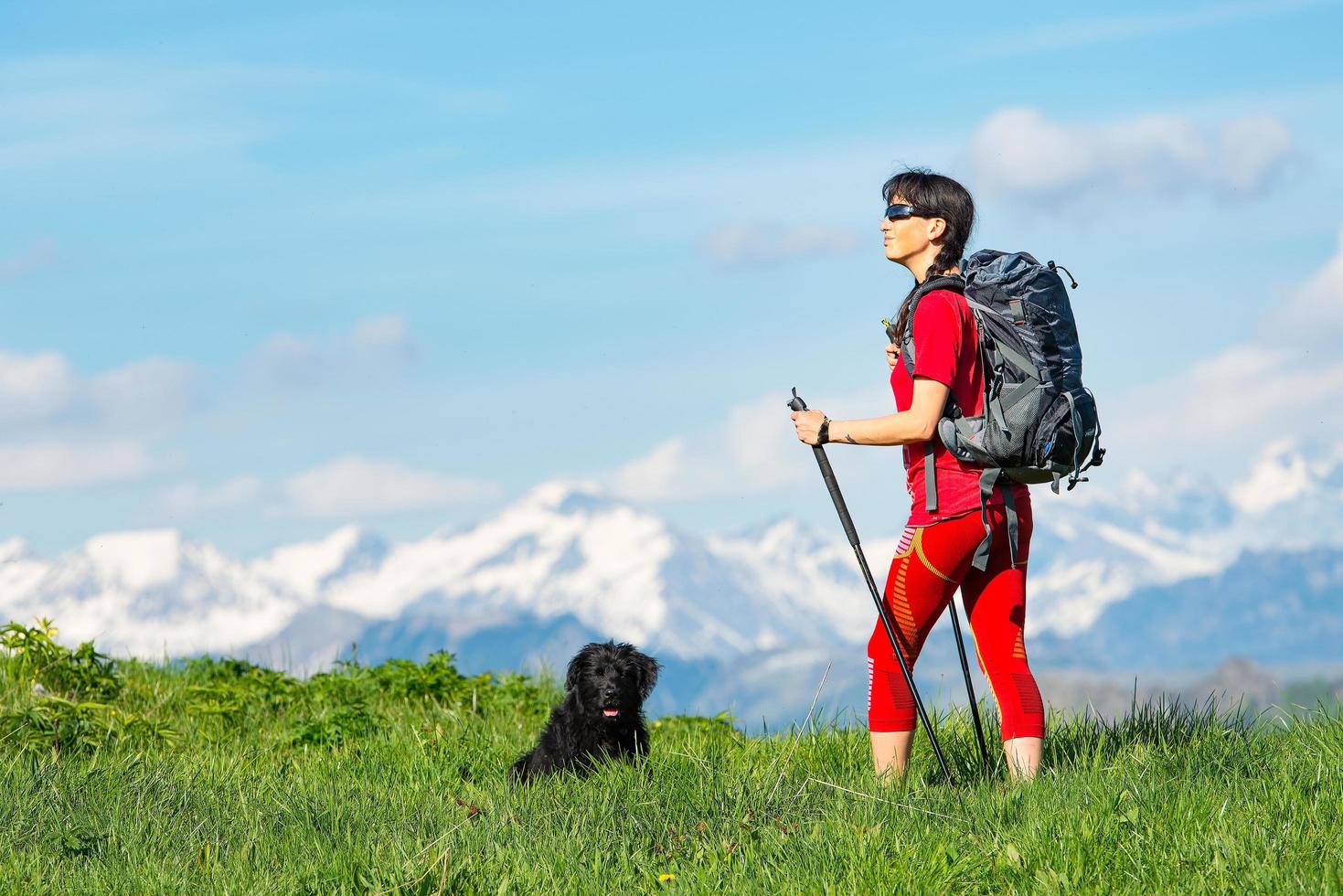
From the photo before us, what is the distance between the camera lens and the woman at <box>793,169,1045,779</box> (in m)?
5.94

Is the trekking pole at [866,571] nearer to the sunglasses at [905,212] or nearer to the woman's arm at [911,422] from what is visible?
the woman's arm at [911,422]

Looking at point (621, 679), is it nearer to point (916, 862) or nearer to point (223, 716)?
point (916, 862)

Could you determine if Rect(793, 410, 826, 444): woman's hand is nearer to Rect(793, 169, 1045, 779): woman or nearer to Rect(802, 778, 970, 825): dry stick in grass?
Rect(793, 169, 1045, 779): woman

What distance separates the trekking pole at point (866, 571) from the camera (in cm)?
620

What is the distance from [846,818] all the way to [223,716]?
6.71 meters

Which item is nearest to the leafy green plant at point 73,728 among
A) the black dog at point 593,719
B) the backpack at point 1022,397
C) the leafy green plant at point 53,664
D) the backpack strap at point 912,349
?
the leafy green plant at point 53,664

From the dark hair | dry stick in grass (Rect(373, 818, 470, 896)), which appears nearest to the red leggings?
the dark hair

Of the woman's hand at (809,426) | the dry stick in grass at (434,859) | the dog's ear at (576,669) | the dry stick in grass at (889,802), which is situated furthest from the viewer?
the dog's ear at (576,669)

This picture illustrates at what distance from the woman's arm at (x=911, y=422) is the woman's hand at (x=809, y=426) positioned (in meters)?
0.17

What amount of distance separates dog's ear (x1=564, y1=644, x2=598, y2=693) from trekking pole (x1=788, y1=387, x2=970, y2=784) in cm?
230

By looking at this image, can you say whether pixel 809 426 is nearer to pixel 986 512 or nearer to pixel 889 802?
pixel 986 512

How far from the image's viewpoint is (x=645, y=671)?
8.48 m

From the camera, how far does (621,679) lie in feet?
26.7

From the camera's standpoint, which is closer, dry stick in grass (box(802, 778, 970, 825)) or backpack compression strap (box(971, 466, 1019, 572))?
dry stick in grass (box(802, 778, 970, 825))
